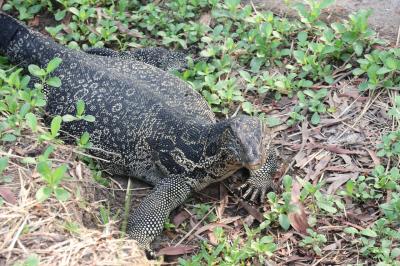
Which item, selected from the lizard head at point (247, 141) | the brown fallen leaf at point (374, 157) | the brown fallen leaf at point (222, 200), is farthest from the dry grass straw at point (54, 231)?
the brown fallen leaf at point (374, 157)

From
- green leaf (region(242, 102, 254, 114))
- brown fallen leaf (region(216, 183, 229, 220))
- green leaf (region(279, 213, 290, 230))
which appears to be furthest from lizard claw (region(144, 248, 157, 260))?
green leaf (region(242, 102, 254, 114))

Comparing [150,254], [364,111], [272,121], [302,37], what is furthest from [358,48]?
[150,254]

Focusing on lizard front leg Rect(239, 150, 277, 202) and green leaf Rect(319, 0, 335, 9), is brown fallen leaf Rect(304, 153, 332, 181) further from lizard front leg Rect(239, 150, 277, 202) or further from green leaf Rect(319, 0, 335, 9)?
green leaf Rect(319, 0, 335, 9)

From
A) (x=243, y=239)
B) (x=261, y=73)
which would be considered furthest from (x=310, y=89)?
(x=243, y=239)

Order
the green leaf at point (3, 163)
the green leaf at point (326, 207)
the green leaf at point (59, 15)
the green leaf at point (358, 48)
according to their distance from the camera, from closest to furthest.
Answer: the green leaf at point (3, 163)
the green leaf at point (326, 207)
the green leaf at point (358, 48)
the green leaf at point (59, 15)

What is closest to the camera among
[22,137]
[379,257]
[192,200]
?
[379,257]

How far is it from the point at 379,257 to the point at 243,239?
108 cm

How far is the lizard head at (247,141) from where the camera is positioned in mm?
5207

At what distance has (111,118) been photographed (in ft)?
20.6

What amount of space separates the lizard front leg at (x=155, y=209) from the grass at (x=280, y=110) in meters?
0.13

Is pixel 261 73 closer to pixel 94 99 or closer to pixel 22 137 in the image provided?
pixel 94 99

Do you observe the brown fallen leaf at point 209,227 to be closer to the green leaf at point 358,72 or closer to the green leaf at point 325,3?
the green leaf at point 358,72

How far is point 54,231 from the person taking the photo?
15.3ft

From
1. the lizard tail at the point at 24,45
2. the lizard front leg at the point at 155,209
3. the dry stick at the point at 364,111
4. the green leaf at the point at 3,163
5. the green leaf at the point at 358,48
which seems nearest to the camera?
the green leaf at the point at 3,163
